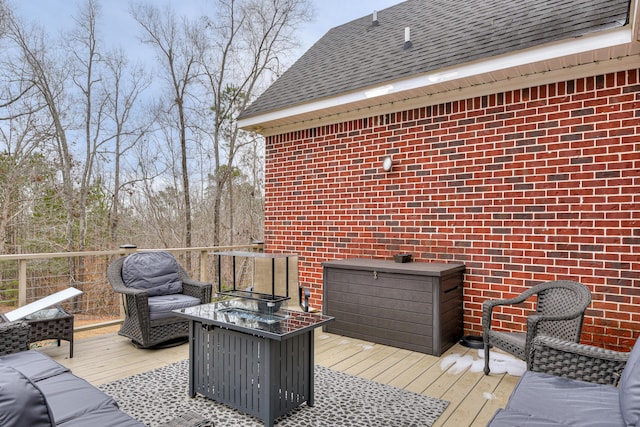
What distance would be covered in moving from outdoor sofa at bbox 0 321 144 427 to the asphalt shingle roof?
405 cm

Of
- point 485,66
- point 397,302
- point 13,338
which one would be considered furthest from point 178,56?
point 13,338

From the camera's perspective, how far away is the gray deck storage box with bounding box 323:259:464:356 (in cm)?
386

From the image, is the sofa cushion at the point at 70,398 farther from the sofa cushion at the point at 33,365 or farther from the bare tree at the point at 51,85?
the bare tree at the point at 51,85

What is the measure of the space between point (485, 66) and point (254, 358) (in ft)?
11.5

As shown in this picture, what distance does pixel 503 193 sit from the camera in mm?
4105

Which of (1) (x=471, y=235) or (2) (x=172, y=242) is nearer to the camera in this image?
(1) (x=471, y=235)

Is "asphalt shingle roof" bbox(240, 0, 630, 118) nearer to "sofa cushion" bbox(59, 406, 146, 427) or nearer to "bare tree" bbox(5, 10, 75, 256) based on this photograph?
"sofa cushion" bbox(59, 406, 146, 427)

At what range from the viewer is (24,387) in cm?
109

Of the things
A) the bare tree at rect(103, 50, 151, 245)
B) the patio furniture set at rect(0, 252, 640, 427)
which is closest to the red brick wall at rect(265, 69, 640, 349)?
the patio furniture set at rect(0, 252, 640, 427)

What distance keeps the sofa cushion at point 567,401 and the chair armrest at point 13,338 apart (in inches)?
119

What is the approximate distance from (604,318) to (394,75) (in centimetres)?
334

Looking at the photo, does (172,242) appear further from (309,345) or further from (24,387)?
(24,387)

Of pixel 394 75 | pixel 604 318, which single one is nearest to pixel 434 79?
pixel 394 75

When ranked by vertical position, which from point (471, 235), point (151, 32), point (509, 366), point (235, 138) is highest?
point (151, 32)
